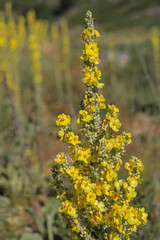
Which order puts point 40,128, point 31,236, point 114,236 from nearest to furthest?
point 114,236
point 31,236
point 40,128

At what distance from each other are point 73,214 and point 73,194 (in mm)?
102

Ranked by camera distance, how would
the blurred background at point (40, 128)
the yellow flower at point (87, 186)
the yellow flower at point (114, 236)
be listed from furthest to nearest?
the blurred background at point (40, 128) < the yellow flower at point (114, 236) < the yellow flower at point (87, 186)

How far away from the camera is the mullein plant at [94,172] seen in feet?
4.23

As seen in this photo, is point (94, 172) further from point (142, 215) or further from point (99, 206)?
point (142, 215)

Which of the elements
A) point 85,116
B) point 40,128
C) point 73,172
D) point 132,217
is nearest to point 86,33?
point 85,116

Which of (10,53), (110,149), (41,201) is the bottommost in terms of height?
(110,149)

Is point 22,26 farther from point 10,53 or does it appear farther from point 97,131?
point 97,131

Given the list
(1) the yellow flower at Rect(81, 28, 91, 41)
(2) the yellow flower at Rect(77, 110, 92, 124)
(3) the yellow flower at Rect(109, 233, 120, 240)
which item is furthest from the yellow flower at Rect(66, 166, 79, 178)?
(1) the yellow flower at Rect(81, 28, 91, 41)

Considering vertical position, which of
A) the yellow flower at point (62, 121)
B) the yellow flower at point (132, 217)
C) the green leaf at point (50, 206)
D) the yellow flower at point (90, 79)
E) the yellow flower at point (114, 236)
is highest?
the green leaf at point (50, 206)

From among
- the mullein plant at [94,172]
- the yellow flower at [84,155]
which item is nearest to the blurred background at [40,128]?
the mullein plant at [94,172]

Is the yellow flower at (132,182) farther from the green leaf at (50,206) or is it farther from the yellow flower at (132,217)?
the green leaf at (50,206)

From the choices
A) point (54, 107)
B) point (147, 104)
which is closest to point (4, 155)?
point (54, 107)

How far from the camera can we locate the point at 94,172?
1.35 m

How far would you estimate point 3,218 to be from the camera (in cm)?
328
